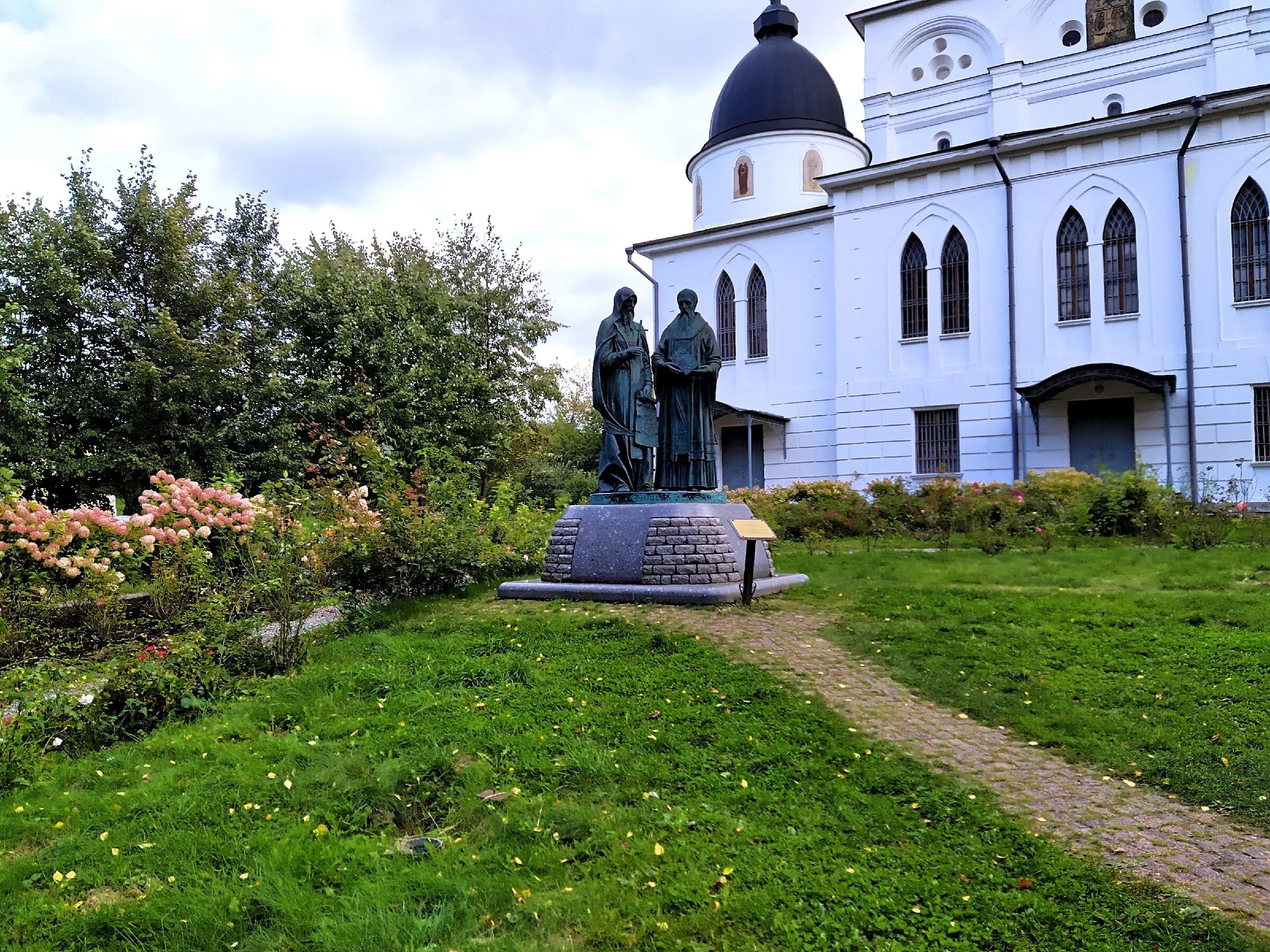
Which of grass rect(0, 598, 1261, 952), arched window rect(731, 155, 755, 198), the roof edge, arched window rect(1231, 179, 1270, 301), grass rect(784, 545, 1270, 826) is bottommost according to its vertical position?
grass rect(0, 598, 1261, 952)

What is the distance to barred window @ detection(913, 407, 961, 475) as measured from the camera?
803 inches

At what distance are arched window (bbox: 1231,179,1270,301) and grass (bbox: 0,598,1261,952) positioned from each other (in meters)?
17.4

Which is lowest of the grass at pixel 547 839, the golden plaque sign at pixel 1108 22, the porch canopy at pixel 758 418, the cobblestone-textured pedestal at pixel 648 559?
the grass at pixel 547 839

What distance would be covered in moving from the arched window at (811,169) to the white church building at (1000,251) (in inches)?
4.9

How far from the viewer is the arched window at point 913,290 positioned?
21188 mm

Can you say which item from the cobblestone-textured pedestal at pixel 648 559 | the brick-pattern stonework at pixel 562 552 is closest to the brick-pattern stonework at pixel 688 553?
the cobblestone-textured pedestal at pixel 648 559

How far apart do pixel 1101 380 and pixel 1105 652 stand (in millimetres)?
13736

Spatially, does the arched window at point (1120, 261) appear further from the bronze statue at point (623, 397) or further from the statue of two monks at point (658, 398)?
the bronze statue at point (623, 397)

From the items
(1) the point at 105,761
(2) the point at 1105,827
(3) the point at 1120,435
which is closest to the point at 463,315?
(3) the point at 1120,435

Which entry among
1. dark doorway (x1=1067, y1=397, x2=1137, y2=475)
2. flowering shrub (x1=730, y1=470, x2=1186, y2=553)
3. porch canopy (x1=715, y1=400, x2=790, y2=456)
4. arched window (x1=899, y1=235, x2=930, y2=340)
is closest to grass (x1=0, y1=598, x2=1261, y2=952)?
flowering shrub (x1=730, y1=470, x2=1186, y2=553)

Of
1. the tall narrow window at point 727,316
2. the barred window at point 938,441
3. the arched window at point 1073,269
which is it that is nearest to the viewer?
the arched window at point 1073,269

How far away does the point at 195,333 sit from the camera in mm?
18125

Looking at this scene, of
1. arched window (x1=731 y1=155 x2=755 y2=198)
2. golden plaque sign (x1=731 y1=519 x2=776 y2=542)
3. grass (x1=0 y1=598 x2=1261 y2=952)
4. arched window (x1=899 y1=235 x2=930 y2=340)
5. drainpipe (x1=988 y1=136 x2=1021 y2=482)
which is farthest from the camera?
arched window (x1=731 y1=155 x2=755 y2=198)

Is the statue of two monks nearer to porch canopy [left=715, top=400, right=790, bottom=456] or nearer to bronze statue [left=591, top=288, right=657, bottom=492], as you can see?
bronze statue [left=591, top=288, right=657, bottom=492]
